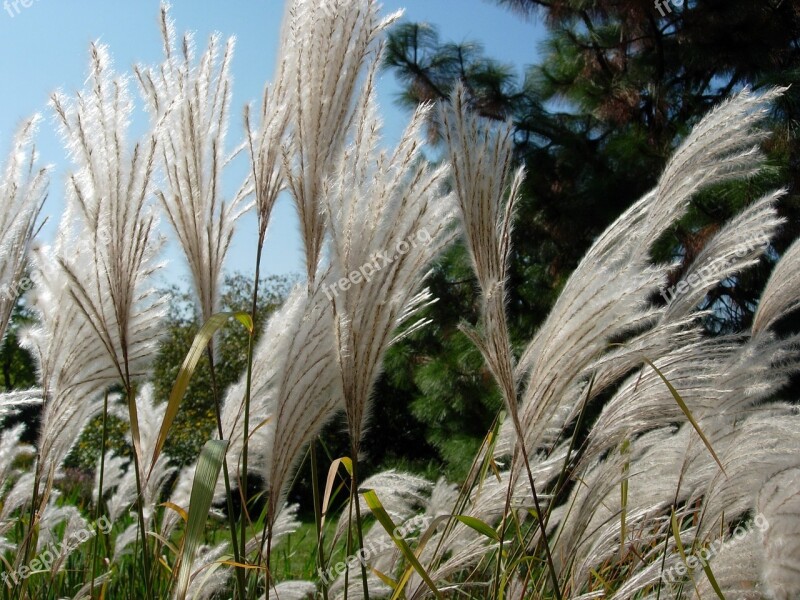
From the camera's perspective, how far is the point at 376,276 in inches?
49.3

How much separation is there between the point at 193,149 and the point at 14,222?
2.21 ft

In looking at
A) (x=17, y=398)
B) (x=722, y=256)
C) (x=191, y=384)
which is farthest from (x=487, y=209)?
(x=191, y=384)

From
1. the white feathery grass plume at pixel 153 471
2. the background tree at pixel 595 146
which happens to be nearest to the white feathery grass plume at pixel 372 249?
the white feathery grass plume at pixel 153 471

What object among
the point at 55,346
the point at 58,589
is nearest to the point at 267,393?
the point at 55,346

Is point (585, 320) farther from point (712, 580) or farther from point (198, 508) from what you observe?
point (198, 508)

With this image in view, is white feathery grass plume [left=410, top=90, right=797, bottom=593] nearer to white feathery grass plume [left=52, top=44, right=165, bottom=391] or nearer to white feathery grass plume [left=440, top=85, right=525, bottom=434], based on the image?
white feathery grass plume [left=440, top=85, right=525, bottom=434]

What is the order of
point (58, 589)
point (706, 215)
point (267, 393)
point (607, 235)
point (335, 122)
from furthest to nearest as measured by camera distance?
point (706, 215)
point (58, 589)
point (267, 393)
point (607, 235)
point (335, 122)

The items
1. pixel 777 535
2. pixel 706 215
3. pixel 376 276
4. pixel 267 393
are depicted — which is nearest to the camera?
pixel 777 535

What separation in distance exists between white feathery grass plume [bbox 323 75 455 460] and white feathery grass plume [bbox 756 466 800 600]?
64cm

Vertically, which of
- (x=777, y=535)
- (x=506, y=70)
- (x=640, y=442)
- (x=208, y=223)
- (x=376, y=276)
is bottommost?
(x=640, y=442)

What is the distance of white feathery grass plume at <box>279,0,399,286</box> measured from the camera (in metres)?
1.38

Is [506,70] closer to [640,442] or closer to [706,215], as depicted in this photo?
[706,215]

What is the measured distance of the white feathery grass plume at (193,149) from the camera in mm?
1442

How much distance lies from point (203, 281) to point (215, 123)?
1.06ft
